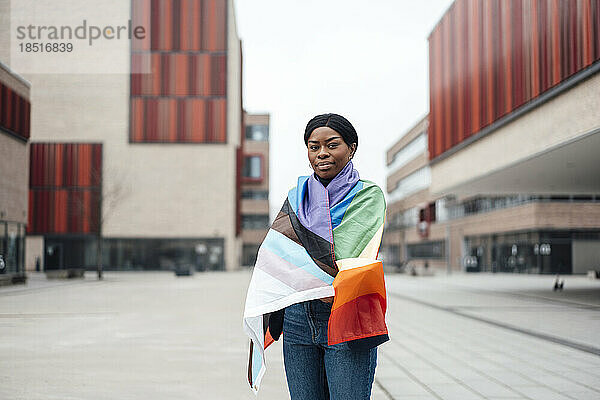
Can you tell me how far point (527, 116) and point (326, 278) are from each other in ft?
64.9

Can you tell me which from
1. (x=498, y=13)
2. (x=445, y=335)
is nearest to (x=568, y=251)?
(x=498, y=13)

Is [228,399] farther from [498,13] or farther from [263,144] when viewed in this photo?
[263,144]

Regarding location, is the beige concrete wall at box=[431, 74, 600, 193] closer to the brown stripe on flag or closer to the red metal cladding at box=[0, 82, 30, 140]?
the brown stripe on flag

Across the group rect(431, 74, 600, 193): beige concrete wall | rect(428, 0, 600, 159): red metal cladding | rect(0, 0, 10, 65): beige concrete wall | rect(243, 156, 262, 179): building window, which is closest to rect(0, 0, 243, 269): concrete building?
rect(0, 0, 10, 65): beige concrete wall

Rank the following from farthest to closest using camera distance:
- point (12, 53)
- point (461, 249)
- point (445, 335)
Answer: point (461, 249) → point (12, 53) → point (445, 335)

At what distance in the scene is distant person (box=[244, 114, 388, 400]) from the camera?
2.52 meters

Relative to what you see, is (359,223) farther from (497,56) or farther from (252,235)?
(252,235)

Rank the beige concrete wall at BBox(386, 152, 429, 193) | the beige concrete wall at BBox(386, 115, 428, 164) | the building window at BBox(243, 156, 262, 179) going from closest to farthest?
1. the beige concrete wall at BBox(386, 115, 428, 164)
2. the beige concrete wall at BBox(386, 152, 429, 193)
3. the building window at BBox(243, 156, 262, 179)

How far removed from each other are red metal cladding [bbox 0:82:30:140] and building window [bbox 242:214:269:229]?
53.4m

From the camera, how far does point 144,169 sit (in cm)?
5606

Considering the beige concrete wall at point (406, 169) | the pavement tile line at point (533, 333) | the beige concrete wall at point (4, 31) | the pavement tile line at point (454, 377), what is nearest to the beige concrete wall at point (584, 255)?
the beige concrete wall at point (406, 169)

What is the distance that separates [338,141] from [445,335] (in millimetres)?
9709

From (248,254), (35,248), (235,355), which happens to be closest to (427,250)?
(248,254)

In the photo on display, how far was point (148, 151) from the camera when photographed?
184ft
